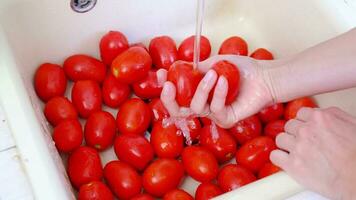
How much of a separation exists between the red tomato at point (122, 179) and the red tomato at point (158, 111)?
127 millimetres

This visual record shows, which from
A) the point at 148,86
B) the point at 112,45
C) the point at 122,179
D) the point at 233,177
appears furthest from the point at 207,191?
the point at 112,45

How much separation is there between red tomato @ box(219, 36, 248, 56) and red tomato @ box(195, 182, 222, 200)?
310 mm

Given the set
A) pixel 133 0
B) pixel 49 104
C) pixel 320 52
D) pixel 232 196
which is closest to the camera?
pixel 232 196

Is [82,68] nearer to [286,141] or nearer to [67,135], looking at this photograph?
[67,135]

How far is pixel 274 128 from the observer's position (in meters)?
0.95

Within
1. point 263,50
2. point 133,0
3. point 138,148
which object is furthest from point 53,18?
point 263,50

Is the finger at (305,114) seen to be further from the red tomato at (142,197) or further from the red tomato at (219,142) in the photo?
the red tomato at (142,197)

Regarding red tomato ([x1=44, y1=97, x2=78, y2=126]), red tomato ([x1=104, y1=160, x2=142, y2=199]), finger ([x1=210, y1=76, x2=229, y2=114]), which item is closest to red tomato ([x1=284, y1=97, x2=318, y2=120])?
finger ([x1=210, y1=76, x2=229, y2=114])

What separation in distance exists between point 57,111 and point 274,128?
431 mm

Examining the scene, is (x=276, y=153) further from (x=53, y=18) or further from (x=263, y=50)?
(x=53, y=18)

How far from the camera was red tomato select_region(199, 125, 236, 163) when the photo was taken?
0.92 meters

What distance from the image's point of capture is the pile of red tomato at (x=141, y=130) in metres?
0.86

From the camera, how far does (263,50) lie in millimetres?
1039

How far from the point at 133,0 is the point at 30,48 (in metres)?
0.24
